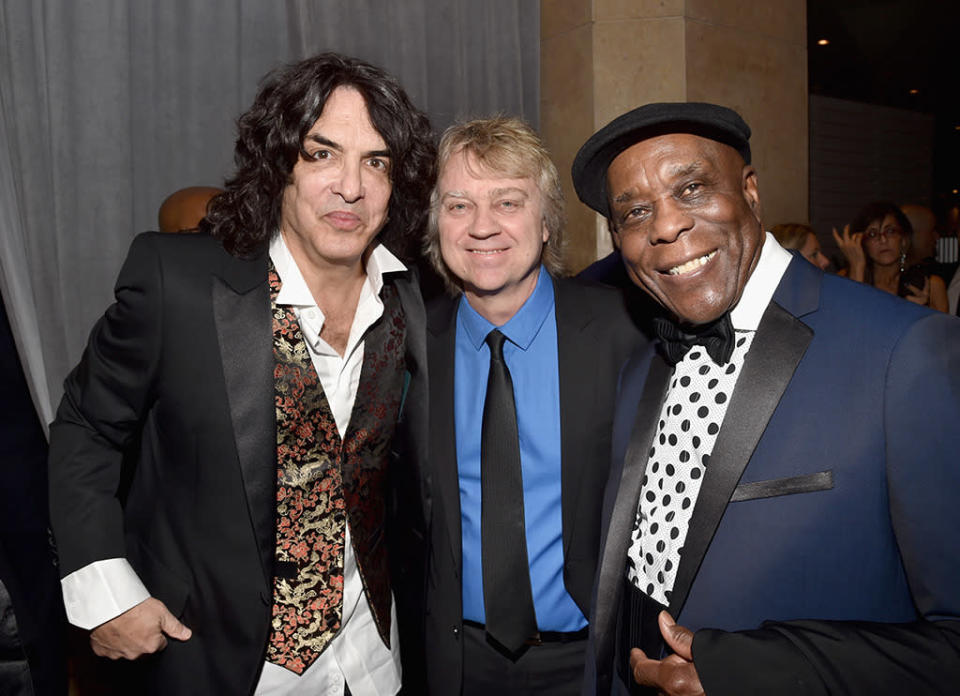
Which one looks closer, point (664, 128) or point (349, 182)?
point (664, 128)

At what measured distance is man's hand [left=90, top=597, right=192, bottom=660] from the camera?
1411 mm

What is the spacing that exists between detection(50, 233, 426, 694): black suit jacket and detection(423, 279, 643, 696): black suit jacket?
42cm

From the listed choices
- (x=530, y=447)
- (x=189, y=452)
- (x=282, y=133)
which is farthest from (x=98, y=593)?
(x=282, y=133)

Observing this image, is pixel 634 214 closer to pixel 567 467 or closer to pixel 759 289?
pixel 759 289

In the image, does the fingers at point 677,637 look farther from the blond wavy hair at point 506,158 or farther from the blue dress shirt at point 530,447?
the blond wavy hair at point 506,158

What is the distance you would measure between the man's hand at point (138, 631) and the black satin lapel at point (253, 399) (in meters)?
0.22

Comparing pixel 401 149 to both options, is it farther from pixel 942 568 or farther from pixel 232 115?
pixel 232 115

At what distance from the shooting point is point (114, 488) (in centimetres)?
149

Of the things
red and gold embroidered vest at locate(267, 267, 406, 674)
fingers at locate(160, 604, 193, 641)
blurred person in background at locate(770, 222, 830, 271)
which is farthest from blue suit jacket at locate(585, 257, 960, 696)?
blurred person in background at locate(770, 222, 830, 271)

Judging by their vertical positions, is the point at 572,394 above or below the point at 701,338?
below

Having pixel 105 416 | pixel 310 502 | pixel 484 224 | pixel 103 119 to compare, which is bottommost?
pixel 310 502

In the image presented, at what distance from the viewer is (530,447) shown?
170 centimetres

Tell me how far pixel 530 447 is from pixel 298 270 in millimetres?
705

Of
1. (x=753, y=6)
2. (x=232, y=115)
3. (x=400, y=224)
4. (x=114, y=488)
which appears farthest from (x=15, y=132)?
(x=753, y=6)
